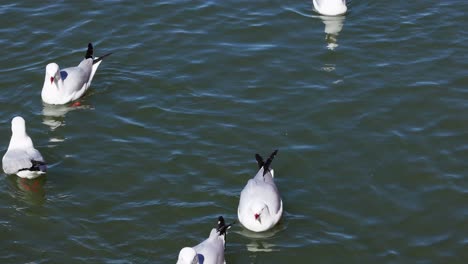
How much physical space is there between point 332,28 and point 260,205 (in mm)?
7520

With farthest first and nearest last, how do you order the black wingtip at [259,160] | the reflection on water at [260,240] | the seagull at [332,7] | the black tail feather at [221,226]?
the seagull at [332,7], the black wingtip at [259,160], the reflection on water at [260,240], the black tail feather at [221,226]

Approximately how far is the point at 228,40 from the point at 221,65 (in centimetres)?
119

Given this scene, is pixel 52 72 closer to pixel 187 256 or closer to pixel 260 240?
pixel 260 240

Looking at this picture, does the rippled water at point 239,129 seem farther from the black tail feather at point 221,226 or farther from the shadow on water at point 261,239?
the black tail feather at point 221,226

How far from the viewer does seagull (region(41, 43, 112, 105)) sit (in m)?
19.2

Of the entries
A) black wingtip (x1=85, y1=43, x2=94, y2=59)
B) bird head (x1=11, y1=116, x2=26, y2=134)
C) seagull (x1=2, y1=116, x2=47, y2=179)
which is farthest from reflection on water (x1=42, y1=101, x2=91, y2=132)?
seagull (x1=2, y1=116, x2=47, y2=179)

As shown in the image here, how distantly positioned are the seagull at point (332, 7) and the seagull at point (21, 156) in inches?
314

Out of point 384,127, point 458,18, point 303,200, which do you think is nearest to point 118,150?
point 303,200

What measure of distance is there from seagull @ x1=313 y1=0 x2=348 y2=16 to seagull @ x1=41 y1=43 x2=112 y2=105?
17.9 feet

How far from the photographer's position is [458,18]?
2148 centimetres

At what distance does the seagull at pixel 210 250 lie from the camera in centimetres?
1387

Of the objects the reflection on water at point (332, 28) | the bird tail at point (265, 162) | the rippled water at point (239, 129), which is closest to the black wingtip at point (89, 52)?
the rippled water at point (239, 129)

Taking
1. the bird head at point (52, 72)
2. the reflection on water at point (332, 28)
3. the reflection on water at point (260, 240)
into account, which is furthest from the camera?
the reflection on water at point (332, 28)

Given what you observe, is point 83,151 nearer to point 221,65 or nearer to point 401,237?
point 221,65
